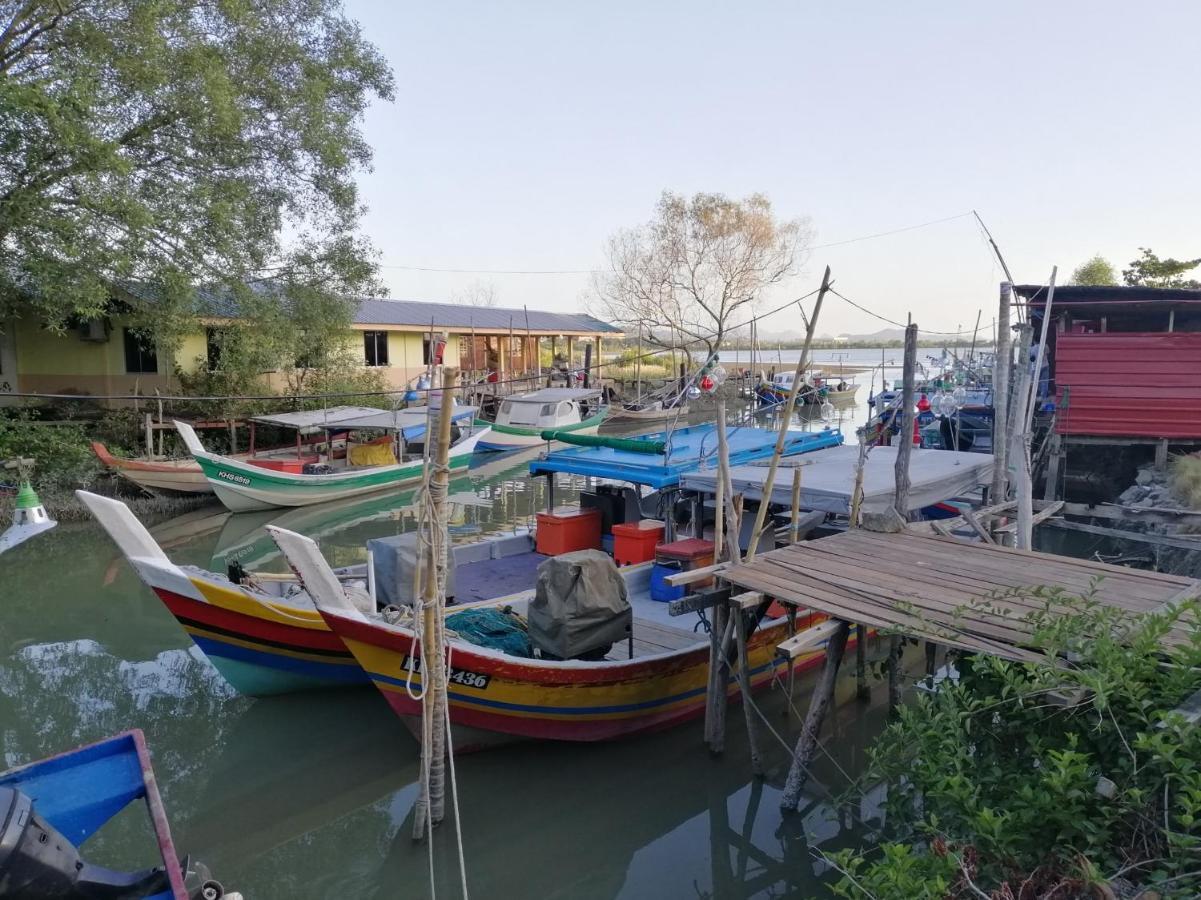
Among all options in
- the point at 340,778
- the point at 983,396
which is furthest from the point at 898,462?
the point at 983,396

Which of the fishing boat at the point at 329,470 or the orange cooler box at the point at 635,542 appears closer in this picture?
the orange cooler box at the point at 635,542

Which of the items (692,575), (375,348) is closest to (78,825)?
(692,575)

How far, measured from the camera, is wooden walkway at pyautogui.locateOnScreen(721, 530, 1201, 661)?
5.23m

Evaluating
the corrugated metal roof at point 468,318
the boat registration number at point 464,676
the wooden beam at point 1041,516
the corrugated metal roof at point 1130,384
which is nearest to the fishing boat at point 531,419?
the corrugated metal roof at point 468,318

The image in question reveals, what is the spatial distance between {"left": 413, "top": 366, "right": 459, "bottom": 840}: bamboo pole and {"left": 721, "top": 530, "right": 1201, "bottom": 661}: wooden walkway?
2300 mm

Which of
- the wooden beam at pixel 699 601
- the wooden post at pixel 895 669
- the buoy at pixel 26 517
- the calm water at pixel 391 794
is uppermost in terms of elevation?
the buoy at pixel 26 517

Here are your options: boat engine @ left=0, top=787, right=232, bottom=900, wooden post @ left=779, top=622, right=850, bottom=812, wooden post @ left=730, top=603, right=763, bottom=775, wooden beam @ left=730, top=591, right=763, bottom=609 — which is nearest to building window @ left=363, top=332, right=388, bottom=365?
wooden post @ left=730, top=603, right=763, bottom=775

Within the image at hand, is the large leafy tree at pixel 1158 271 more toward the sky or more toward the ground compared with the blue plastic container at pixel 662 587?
more toward the sky

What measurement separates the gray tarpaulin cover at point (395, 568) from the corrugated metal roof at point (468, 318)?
18.9 m

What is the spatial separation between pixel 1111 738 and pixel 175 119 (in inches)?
722

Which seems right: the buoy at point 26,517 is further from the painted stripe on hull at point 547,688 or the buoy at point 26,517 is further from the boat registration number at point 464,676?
the boat registration number at point 464,676

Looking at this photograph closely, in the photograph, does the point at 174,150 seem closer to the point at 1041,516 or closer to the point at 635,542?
the point at 635,542

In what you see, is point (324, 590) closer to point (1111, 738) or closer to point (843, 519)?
point (1111, 738)

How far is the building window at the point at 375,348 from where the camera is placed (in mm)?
28234
